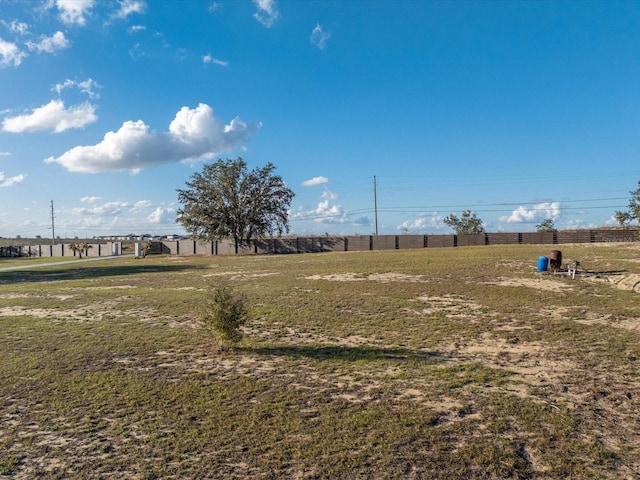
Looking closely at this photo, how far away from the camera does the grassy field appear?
4453mm

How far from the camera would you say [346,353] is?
8297 millimetres

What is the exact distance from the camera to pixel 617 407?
5715 millimetres

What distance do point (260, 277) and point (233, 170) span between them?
30124 millimetres

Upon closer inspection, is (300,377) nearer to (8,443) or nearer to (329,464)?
(329,464)

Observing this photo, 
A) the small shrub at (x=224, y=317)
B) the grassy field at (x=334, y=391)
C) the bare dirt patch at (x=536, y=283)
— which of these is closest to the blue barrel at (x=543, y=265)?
the bare dirt patch at (x=536, y=283)

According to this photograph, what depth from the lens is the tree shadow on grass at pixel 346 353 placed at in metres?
7.93

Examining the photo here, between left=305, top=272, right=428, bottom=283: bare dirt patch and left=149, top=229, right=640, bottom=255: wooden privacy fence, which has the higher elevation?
left=149, top=229, right=640, bottom=255: wooden privacy fence

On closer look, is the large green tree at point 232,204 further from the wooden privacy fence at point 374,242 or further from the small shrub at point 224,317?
the small shrub at point 224,317

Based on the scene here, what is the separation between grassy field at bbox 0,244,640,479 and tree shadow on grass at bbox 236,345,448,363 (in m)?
0.05

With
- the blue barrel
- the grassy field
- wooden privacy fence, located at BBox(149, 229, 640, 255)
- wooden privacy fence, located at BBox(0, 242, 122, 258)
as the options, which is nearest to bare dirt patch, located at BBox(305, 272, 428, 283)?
the grassy field

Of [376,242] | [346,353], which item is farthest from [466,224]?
[346,353]

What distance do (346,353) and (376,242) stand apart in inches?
1616

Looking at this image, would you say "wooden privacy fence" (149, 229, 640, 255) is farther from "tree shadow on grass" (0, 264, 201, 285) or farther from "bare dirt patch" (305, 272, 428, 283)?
"bare dirt patch" (305, 272, 428, 283)

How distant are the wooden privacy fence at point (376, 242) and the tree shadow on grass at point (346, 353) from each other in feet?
127
